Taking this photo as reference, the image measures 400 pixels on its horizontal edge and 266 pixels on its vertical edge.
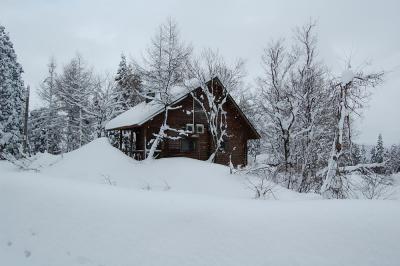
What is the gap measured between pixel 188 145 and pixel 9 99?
653 inches

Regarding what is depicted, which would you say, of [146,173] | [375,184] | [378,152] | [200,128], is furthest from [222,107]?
[378,152]

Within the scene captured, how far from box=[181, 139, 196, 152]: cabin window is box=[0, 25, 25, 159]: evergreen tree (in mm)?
14347

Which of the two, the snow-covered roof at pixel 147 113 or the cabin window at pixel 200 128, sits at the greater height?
the snow-covered roof at pixel 147 113

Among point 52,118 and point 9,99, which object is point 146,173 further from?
point 52,118

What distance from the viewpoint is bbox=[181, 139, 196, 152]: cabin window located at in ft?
81.4

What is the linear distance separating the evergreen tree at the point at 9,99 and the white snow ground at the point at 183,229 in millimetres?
25811

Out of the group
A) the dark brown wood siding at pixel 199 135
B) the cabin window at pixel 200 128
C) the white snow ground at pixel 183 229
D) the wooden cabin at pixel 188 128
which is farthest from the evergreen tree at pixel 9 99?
the white snow ground at pixel 183 229

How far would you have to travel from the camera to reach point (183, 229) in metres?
3.81

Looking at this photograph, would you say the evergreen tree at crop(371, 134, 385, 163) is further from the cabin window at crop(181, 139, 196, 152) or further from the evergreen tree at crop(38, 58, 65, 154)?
the evergreen tree at crop(38, 58, 65, 154)

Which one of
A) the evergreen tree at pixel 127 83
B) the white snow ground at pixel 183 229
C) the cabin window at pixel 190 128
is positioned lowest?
the white snow ground at pixel 183 229

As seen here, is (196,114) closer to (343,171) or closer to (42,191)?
(343,171)

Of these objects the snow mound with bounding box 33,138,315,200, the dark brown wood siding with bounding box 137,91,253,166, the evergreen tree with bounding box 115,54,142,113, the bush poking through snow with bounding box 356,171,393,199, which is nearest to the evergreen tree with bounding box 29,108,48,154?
the evergreen tree with bounding box 115,54,142,113

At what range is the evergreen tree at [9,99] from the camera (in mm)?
28125

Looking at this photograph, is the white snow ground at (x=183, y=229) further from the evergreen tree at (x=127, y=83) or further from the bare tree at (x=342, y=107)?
the evergreen tree at (x=127, y=83)
